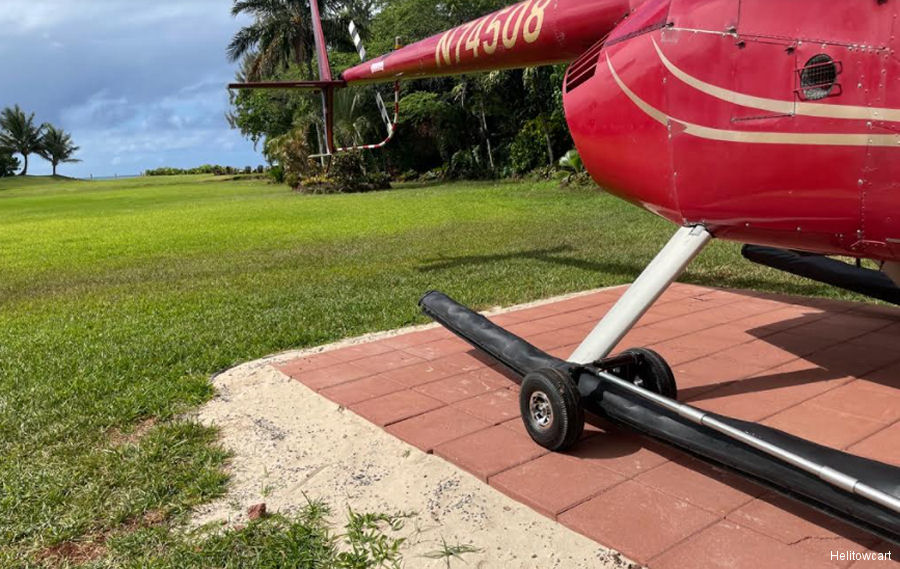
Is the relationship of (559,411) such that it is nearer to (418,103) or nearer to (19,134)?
(418,103)

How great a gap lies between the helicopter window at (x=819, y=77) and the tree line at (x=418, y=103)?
2199 cm

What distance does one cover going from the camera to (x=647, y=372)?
337cm

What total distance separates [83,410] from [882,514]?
3851 mm

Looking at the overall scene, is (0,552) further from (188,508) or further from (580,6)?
(580,6)

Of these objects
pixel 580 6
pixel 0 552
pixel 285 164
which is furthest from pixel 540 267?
pixel 285 164

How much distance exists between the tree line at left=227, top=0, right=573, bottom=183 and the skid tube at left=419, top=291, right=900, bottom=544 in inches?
872

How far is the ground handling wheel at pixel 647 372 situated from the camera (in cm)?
332

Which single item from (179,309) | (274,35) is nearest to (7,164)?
(274,35)

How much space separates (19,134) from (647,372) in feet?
323

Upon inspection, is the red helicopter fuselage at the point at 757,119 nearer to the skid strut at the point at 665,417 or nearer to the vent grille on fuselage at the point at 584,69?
the vent grille on fuselage at the point at 584,69

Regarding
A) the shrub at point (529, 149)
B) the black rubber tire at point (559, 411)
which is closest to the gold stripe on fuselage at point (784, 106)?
the black rubber tire at point (559, 411)

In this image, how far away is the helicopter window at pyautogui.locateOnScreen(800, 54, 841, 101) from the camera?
262 centimetres

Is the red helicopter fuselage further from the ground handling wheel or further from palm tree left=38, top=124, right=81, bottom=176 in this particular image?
palm tree left=38, top=124, right=81, bottom=176

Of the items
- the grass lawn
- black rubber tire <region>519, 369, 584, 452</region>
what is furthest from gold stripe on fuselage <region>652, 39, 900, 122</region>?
the grass lawn
